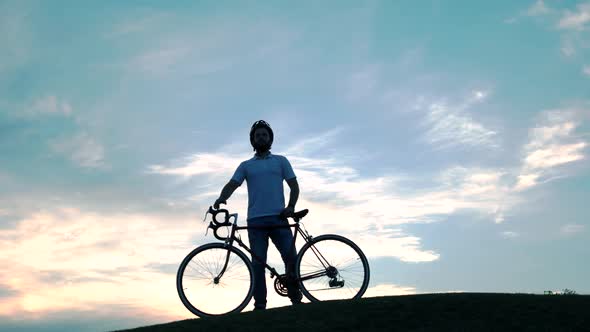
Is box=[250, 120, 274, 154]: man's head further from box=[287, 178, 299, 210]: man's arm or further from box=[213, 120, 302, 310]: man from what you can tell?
box=[287, 178, 299, 210]: man's arm

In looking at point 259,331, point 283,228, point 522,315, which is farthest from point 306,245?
point 522,315

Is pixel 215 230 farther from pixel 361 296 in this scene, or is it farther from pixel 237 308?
pixel 361 296

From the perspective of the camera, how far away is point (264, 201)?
10.1 meters

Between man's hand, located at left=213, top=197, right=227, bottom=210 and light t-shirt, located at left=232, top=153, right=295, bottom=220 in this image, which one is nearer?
→ light t-shirt, located at left=232, top=153, right=295, bottom=220

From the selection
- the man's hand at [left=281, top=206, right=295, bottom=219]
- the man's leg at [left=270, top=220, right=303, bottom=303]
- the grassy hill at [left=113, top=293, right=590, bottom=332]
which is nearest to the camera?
the grassy hill at [left=113, top=293, right=590, bottom=332]

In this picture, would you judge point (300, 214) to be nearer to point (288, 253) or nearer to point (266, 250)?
point (288, 253)

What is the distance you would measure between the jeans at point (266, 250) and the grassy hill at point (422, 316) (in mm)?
836

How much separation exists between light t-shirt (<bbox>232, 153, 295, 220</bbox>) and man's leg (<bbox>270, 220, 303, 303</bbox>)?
1.07ft

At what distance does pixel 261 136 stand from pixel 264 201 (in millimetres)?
1077

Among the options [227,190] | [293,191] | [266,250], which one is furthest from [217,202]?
[293,191]

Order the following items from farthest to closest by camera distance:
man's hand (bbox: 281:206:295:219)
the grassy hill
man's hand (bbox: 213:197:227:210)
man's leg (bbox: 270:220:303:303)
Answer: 1. man's hand (bbox: 213:197:227:210)
2. man's leg (bbox: 270:220:303:303)
3. man's hand (bbox: 281:206:295:219)
4. the grassy hill

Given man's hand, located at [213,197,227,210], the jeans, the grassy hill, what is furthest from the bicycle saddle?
the grassy hill

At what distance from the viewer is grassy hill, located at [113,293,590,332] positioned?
826 cm

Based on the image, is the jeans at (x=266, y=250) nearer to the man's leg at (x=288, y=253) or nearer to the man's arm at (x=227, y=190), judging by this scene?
the man's leg at (x=288, y=253)
